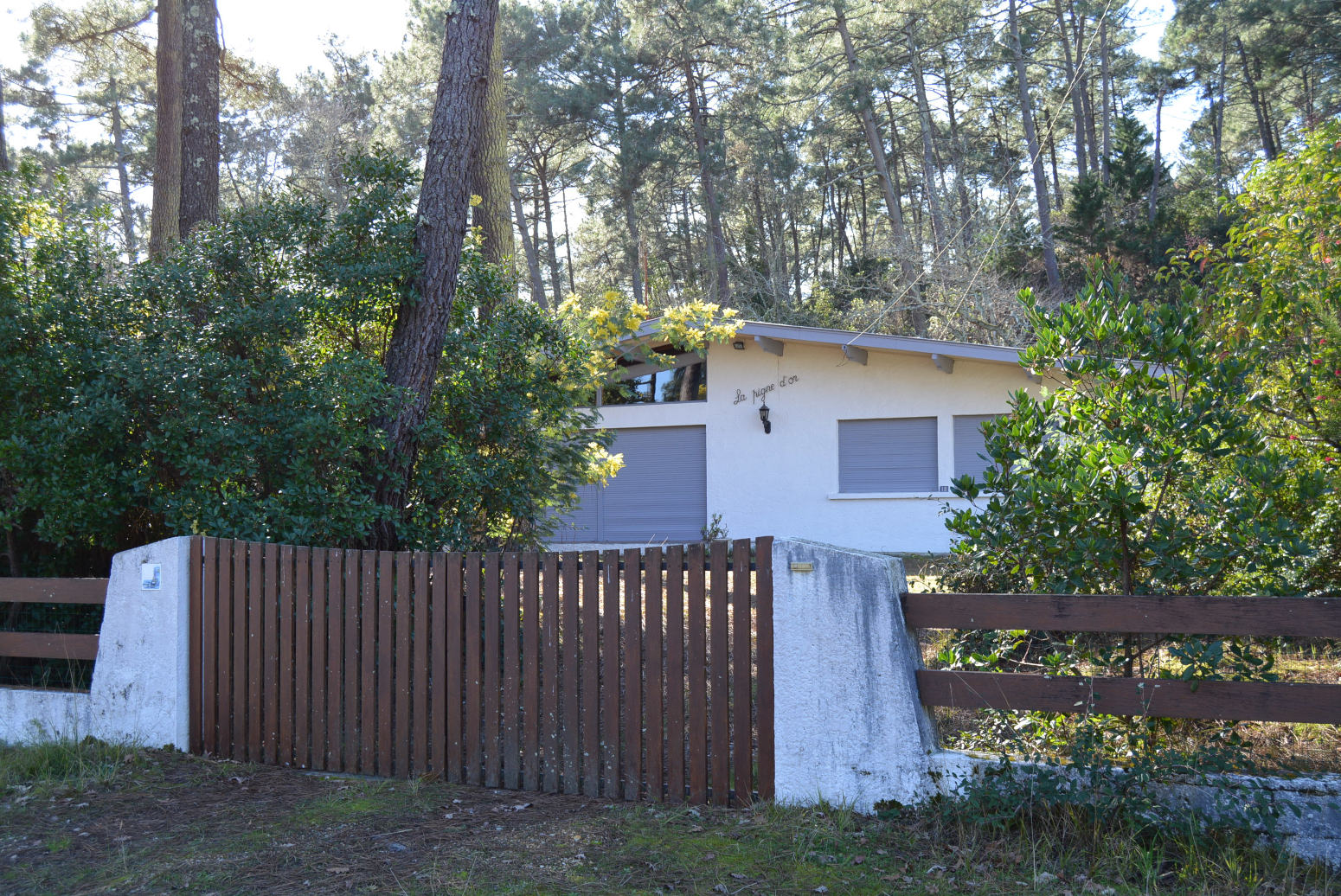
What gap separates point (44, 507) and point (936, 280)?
17.8m

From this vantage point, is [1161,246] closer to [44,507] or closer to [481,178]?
[481,178]

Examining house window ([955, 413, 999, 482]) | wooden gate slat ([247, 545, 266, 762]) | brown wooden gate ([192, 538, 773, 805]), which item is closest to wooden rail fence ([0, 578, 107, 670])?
brown wooden gate ([192, 538, 773, 805])

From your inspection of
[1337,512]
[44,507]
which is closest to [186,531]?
[44,507]

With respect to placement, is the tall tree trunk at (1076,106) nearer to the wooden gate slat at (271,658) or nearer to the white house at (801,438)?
the white house at (801,438)

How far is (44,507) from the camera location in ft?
21.4

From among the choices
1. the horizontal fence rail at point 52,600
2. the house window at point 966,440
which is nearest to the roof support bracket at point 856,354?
the house window at point 966,440

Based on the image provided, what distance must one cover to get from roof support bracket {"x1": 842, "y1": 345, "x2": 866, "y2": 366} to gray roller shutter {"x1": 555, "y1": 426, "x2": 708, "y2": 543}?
2708 millimetres

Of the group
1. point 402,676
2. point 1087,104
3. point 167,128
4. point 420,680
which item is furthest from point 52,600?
point 1087,104

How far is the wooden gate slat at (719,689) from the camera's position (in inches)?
183

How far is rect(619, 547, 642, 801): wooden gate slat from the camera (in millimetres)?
4848

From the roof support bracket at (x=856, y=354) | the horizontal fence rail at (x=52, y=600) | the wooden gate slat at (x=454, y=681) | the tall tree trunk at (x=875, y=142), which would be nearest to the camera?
the wooden gate slat at (x=454, y=681)

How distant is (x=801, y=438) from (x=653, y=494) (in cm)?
269

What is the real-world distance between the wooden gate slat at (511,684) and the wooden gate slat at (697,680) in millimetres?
971

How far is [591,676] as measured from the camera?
4953 millimetres
